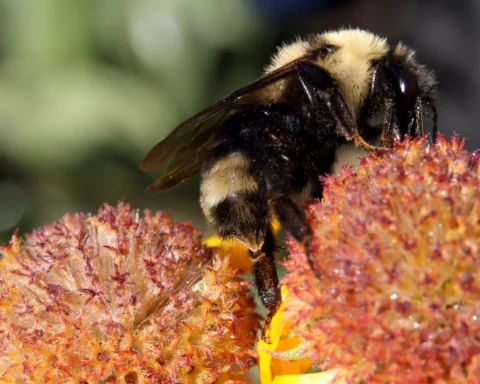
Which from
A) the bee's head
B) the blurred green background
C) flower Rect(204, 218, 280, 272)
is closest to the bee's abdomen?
flower Rect(204, 218, 280, 272)

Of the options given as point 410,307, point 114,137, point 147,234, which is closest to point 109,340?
point 147,234

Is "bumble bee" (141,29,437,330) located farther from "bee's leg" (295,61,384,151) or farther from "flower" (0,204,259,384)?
"flower" (0,204,259,384)

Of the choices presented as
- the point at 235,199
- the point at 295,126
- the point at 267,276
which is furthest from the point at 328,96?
the point at 267,276

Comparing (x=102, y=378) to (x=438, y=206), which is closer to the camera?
(x=438, y=206)

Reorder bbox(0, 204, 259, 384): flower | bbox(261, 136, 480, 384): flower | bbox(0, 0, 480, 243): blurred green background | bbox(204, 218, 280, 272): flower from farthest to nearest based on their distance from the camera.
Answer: bbox(0, 0, 480, 243): blurred green background
bbox(204, 218, 280, 272): flower
bbox(0, 204, 259, 384): flower
bbox(261, 136, 480, 384): flower

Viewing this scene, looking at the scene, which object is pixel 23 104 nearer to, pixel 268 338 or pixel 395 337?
pixel 268 338

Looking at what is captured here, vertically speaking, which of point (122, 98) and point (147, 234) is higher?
point (122, 98)
